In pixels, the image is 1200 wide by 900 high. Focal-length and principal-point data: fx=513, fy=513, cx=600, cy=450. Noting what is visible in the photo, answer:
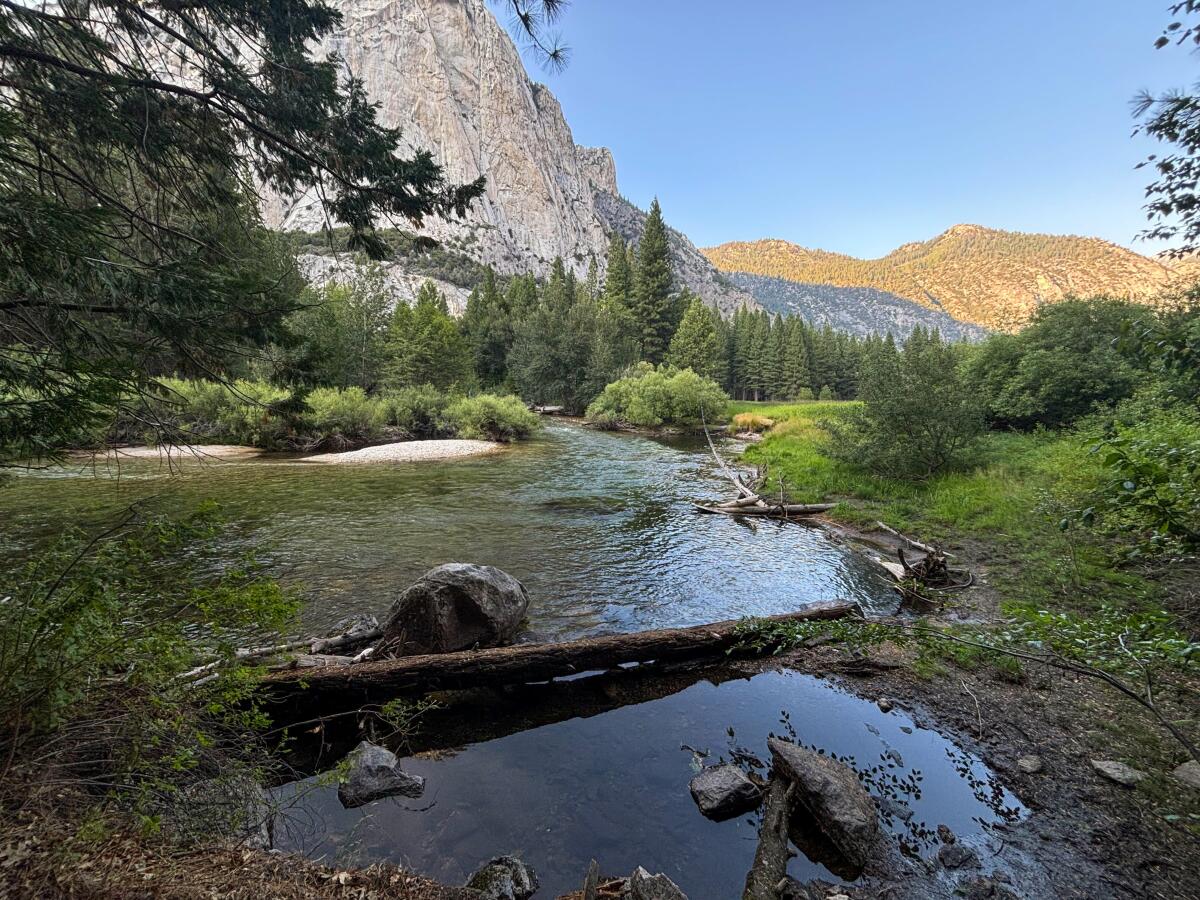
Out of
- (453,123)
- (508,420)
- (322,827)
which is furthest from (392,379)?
(453,123)

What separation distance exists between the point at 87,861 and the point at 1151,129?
9.20m

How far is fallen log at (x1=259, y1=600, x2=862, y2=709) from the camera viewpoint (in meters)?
5.07

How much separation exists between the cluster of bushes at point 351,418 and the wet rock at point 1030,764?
2108 cm

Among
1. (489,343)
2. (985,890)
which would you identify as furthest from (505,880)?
(489,343)

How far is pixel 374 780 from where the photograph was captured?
4363 mm

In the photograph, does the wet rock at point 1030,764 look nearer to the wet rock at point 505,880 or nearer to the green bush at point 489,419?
the wet rock at point 505,880

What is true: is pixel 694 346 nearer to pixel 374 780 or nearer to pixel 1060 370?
pixel 1060 370

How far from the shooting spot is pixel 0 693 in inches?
103

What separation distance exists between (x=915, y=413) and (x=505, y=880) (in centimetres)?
1580

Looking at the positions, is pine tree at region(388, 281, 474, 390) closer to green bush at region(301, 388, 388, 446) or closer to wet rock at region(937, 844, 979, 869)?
green bush at region(301, 388, 388, 446)

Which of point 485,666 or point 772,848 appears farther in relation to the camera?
point 485,666

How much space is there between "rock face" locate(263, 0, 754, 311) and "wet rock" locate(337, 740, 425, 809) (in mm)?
136747

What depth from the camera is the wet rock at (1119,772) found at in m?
4.25

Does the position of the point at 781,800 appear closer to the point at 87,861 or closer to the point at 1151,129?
the point at 87,861
